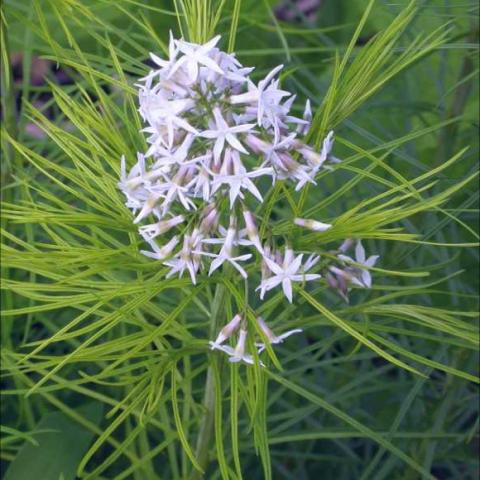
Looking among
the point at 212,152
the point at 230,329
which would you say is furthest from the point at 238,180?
the point at 230,329

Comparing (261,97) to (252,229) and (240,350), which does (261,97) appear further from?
(240,350)

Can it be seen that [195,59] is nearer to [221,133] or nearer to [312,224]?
[221,133]

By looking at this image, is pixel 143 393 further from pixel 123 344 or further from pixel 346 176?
pixel 346 176

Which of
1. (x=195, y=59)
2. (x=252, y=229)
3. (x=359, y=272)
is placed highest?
(x=195, y=59)

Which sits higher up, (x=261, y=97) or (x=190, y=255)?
(x=261, y=97)

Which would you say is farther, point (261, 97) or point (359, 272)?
point (359, 272)

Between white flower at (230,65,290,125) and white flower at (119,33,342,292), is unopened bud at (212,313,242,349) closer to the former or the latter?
white flower at (119,33,342,292)
